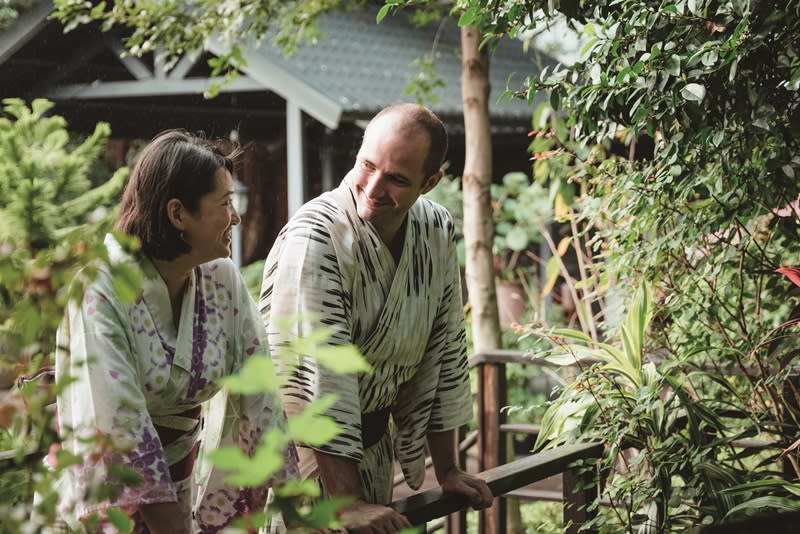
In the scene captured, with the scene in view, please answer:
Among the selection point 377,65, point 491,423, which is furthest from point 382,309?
point 377,65

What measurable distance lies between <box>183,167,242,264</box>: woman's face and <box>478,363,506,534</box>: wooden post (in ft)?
8.92

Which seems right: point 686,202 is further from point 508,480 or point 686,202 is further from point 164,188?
point 164,188

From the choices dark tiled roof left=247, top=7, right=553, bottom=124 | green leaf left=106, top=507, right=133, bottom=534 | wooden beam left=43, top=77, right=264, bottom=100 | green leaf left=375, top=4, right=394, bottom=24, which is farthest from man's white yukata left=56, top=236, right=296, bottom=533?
wooden beam left=43, top=77, right=264, bottom=100

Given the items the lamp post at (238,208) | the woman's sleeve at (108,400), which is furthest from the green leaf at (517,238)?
the woman's sleeve at (108,400)

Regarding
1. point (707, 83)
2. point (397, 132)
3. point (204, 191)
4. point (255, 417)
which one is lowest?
point (255, 417)

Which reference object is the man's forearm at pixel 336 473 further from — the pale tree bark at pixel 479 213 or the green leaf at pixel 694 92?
the pale tree bark at pixel 479 213

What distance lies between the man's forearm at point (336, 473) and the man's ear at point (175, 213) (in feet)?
1.93

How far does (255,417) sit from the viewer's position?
6.94 feet

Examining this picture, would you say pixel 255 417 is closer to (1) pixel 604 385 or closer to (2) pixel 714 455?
(1) pixel 604 385

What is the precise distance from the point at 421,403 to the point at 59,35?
8512 millimetres

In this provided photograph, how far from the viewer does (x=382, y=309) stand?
225cm

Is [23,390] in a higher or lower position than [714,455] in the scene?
higher

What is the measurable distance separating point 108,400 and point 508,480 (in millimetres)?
1110

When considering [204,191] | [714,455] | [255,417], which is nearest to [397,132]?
[204,191]
